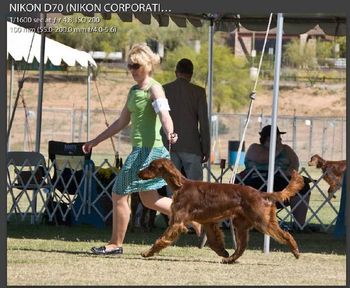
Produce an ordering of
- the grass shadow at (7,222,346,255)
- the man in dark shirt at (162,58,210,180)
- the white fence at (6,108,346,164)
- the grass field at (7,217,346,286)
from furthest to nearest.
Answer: the white fence at (6,108,346,164) < the man in dark shirt at (162,58,210,180) < the grass shadow at (7,222,346,255) < the grass field at (7,217,346,286)

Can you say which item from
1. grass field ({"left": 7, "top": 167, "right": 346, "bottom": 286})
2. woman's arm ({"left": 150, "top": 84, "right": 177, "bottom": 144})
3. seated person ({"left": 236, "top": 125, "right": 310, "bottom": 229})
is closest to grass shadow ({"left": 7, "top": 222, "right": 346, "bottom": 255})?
grass field ({"left": 7, "top": 167, "right": 346, "bottom": 286})

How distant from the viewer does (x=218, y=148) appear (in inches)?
1082

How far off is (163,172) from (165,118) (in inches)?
16.4

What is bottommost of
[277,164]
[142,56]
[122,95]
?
[277,164]

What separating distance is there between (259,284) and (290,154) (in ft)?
15.0

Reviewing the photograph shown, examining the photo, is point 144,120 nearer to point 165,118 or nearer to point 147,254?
point 165,118

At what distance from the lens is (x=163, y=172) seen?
328 inches

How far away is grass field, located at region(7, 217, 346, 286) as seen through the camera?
7.50 metres

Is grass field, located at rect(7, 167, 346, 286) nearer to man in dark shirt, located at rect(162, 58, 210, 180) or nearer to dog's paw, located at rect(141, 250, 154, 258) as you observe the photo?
dog's paw, located at rect(141, 250, 154, 258)

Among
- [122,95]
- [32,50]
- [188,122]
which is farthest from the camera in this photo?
[122,95]

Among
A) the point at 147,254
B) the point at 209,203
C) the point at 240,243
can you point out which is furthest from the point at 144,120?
the point at 240,243

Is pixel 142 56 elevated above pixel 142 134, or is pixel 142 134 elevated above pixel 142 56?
pixel 142 56

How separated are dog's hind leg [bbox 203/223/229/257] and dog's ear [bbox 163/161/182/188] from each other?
541 mm

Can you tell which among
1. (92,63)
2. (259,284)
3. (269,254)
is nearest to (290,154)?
(269,254)
